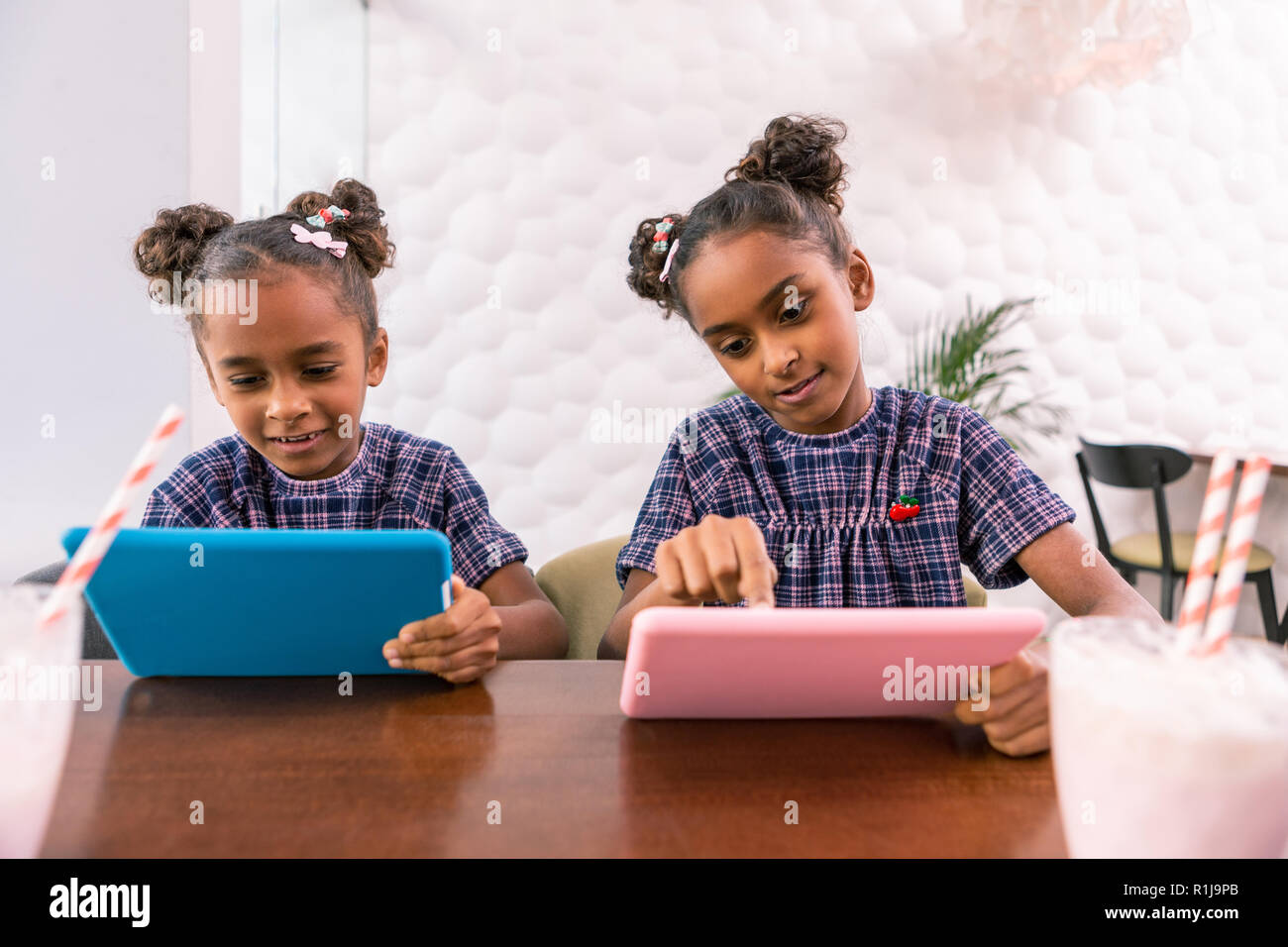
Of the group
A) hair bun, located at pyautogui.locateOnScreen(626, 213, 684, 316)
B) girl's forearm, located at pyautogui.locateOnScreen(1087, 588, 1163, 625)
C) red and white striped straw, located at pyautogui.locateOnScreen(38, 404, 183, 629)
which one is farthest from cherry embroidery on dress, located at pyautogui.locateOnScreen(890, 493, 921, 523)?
red and white striped straw, located at pyautogui.locateOnScreen(38, 404, 183, 629)

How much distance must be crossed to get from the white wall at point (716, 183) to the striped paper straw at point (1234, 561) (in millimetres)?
3173

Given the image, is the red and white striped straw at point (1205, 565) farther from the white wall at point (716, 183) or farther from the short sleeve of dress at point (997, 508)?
the white wall at point (716, 183)

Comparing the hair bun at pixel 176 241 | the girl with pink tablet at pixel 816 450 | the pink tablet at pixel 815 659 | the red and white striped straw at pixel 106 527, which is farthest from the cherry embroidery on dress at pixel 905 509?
the hair bun at pixel 176 241

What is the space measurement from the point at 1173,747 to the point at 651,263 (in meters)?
1.32

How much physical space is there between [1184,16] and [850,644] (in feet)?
11.3

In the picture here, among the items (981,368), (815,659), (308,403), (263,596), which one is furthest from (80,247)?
(981,368)

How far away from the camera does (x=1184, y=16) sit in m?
3.06

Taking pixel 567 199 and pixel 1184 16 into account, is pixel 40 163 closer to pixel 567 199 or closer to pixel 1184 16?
pixel 567 199

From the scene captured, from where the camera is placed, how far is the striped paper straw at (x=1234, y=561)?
1.47ft

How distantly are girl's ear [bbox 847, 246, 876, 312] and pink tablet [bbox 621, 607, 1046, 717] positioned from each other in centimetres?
94

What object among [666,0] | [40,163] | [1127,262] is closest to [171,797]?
[40,163]

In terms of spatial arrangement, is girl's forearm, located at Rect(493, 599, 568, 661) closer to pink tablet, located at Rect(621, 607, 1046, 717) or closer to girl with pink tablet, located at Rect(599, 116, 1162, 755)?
girl with pink tablet, located at Rect(599, 116, 1162, 755)

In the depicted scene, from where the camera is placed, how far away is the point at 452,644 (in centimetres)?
84

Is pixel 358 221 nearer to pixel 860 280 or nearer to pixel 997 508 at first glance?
pixel 860 280
